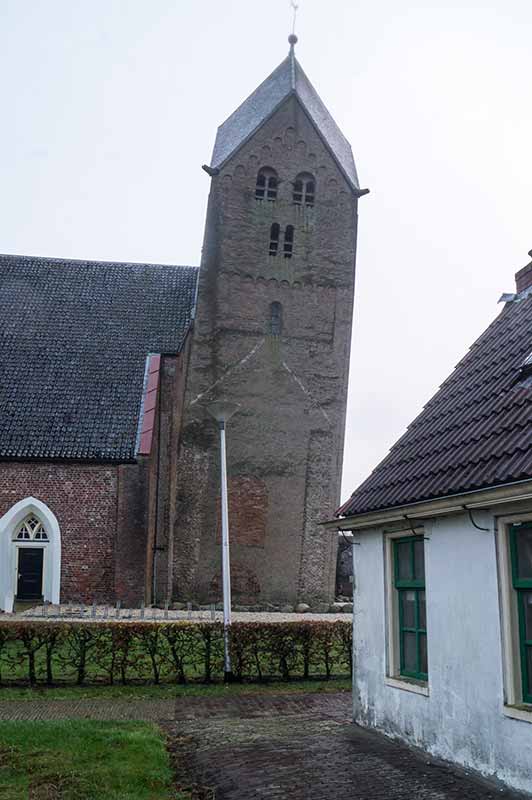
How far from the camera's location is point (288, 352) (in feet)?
102

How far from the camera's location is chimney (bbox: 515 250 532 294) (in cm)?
1253

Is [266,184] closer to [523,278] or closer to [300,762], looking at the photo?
[523,278]

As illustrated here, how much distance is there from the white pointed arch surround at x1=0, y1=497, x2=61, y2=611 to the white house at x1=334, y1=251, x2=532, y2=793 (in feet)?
54.2

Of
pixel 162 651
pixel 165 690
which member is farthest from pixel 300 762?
pixel 162 651

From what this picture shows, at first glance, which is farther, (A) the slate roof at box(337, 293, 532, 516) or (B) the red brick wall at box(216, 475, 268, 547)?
(B) the red brick wall at box(216, 475, 268, 547)

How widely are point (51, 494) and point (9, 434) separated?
249 cm

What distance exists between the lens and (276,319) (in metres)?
31.6

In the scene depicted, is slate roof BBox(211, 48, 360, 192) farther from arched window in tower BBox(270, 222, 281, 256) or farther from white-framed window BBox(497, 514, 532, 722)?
white-framed window BBox(497, 514, 532, 722)

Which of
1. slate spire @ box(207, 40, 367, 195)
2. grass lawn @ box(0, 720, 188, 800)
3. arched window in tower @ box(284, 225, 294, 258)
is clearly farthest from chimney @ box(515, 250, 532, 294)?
slate spire @ box(207, 40, 367, 195)

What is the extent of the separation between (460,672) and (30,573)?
2026 cm

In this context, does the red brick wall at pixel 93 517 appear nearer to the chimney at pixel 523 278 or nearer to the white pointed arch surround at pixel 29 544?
the white pointed arch surround at pixel 29 544

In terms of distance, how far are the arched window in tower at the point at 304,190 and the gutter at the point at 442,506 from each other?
958 inches

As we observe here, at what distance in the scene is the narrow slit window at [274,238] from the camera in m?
32.3

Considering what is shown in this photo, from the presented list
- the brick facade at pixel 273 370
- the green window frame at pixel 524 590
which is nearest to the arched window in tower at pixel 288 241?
the brick facade at pixel 273 370
